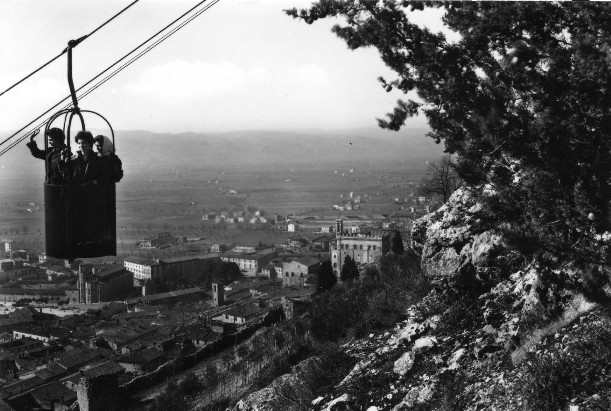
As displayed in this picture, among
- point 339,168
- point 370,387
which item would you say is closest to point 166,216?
point 339,168

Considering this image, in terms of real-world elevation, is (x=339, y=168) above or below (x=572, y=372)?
above

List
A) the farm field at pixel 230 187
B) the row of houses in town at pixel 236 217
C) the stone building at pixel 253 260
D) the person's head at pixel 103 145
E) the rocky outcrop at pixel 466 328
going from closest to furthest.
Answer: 1. the person's head at pixel 103 145
2. the rocky outcrop at pixel 466 328
3. the row of houses in town at pixel 236 217
4. the farm field at pixel 230 187
5. the stone building at pixel 253 260

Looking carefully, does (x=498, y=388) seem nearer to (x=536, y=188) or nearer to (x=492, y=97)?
(x=536, y=188)

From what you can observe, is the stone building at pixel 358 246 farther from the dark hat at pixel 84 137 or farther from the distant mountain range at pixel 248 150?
the dark hat at pixel 84 137

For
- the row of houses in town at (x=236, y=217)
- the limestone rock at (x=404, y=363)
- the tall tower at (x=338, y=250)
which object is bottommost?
the tall tower at (x=338, y=250)

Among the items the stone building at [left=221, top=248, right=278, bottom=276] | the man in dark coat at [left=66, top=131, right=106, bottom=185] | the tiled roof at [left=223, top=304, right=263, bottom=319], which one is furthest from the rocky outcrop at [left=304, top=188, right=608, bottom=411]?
the stone building at [left=221, top=248, right=278, bottom=276]

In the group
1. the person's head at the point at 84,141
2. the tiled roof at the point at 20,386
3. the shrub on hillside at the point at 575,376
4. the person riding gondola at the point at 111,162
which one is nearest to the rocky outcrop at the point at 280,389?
the shrub on hillside at the point at 575,376

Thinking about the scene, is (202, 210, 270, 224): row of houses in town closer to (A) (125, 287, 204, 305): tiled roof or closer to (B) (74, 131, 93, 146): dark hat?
(B) (74, 131, 93, 146): dark hat
